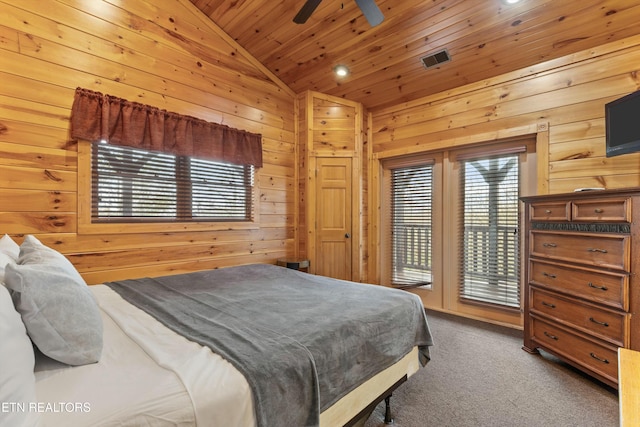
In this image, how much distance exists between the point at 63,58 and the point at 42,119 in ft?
1.75

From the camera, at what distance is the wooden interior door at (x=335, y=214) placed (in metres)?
3.91

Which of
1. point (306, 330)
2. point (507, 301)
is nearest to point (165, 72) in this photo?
point (306, 330)

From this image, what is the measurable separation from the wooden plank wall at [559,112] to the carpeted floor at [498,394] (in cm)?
162

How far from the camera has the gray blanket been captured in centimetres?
106

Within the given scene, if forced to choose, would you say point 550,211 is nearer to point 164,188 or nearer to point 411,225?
point 411,225

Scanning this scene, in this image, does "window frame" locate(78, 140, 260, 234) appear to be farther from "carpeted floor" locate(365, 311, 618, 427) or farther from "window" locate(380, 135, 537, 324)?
"window" locate(380, 135, 537, 324)

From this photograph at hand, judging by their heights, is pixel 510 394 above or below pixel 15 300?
below

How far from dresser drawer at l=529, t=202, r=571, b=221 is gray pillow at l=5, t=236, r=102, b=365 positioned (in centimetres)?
289

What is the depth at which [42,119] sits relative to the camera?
7.46 ft

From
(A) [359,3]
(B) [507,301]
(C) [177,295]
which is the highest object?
(A) [359,3]

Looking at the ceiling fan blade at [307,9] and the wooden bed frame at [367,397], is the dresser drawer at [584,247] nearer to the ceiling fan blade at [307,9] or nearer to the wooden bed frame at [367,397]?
the wooden bed frame at [367,397]

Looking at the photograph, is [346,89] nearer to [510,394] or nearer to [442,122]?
[442,122]

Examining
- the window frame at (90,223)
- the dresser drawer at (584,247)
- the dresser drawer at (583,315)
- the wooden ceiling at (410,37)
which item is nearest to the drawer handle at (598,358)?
the dresser drawer at (583,315)

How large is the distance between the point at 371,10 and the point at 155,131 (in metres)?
2.10
